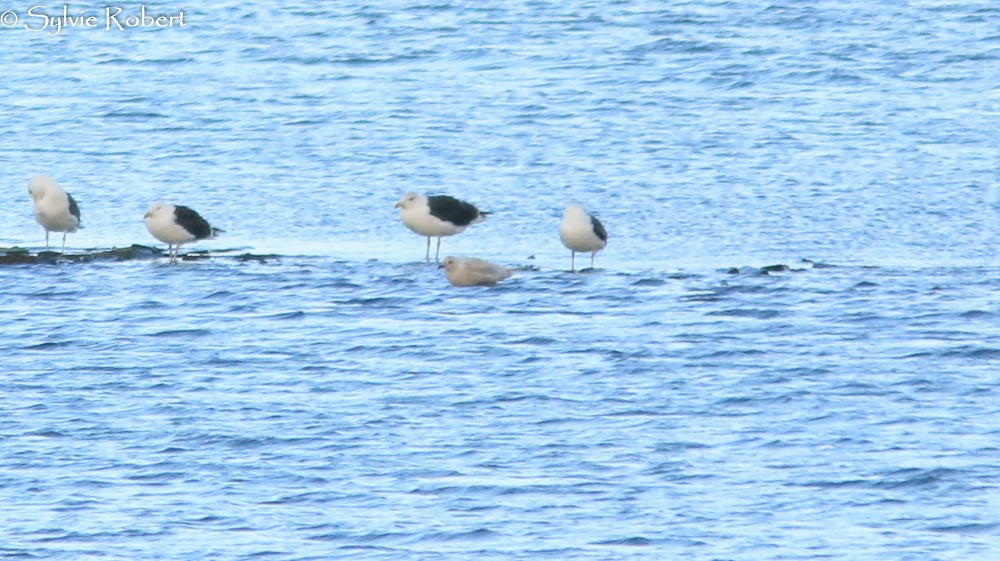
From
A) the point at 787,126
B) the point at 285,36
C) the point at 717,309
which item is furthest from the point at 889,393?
the point at 285,36

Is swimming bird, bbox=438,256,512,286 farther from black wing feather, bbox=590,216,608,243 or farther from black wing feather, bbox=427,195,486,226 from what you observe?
black wing feather, bbox=427,195,486,226

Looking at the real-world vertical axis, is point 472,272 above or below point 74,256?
above

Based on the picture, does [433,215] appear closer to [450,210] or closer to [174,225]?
[450,210]

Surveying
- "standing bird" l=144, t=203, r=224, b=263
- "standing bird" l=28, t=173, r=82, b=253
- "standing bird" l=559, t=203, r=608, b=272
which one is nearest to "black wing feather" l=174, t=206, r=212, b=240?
"standing bird" l=144, t=203, r=224, b=263

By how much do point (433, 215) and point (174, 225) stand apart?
2.01 metres

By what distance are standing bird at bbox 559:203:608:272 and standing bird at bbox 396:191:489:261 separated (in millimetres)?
1122

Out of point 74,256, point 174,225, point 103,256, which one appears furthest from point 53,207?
point 174,225

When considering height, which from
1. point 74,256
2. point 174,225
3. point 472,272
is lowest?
point 74,256

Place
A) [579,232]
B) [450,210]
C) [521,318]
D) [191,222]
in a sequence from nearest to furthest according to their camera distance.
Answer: [521,318]
[579,232]
[191,222]
[450,210]

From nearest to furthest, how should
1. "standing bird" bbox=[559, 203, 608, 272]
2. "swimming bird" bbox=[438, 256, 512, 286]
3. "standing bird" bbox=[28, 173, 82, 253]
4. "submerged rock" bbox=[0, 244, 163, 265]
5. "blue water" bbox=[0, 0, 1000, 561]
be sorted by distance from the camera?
1. "blue water" bbox=[0, 0, 1000, 561]
2. "swimming bird" bbox=[438, 256, 512, 286]
3. "standing bird" bbox=[559, 203, 608, 272]
4. "submerged rock" bbox=[0, 244, 163, 265]
5. "standing bird" bbox=[28, 173, 82, 253]

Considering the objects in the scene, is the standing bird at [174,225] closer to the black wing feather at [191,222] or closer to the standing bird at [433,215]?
the black wing feather at [191,222]

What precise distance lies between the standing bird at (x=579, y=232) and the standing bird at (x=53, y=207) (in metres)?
4.04

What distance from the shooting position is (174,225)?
14.6m

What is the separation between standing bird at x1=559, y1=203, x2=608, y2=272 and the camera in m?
14.1
